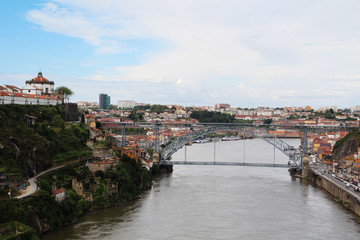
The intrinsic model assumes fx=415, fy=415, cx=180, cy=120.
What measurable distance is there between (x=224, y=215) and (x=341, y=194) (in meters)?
6.22

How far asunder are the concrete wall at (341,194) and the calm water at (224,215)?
352 mm

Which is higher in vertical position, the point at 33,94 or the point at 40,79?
the point at 40,79

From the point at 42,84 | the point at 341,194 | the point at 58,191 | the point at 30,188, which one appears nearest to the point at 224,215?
the point at 341,194

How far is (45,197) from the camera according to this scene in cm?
1432

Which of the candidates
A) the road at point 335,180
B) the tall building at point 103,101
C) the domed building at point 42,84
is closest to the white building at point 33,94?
the domed building at point 42,84

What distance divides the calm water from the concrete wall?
0.35 m

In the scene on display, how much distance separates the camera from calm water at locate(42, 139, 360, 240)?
14.3m

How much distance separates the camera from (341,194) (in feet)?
62.9

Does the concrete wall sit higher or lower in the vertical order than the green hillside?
lower

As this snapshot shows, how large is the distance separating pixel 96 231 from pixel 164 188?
800 centimetres

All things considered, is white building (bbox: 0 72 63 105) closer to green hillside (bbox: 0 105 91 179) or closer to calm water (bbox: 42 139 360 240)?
green hillside (bbox: 0 105 91 179)

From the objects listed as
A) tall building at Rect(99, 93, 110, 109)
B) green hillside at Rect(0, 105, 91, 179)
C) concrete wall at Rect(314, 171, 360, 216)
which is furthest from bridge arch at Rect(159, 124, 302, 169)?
tall building at Rect(99, 93, 110, 109)

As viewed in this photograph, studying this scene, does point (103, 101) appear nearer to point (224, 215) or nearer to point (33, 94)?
point (33, 94)

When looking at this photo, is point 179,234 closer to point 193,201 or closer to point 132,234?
point 132,234
